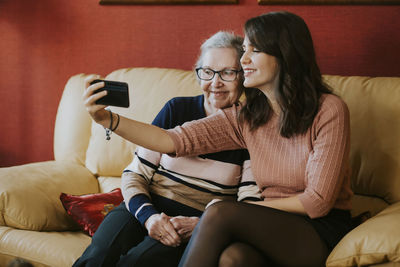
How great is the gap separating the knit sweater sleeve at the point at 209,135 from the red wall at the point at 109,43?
2.52 ft

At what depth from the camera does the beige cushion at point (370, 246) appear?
1309mm

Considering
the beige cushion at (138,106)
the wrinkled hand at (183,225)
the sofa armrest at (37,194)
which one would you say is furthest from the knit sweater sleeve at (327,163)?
the sofa armrest at (37,194)

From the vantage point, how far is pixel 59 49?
288cm

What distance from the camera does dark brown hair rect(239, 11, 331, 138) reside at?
1.58 meters

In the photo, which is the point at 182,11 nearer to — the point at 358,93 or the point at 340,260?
the point at 358,93

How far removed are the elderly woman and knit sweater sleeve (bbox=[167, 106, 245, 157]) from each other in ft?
0.18

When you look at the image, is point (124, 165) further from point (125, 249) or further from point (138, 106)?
point (125, 249)

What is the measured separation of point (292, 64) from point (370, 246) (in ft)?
2.03

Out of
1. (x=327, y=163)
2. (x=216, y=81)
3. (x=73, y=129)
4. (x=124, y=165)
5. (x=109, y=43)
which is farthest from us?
(x=109, y=43)

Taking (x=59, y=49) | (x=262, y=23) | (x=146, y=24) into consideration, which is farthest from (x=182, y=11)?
(x=262, y=23)

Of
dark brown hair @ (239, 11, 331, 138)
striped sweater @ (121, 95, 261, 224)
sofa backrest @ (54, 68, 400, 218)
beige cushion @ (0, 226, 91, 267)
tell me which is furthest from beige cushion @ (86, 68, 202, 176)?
dark brown hair @ (239, 11, 331, 138)

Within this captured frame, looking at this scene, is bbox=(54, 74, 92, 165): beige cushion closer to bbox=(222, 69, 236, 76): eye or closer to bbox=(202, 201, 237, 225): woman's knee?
bbox=(222, 69, 236, 76): eye

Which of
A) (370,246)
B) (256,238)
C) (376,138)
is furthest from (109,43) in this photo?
(370,246)

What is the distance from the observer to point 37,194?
1975 millimetres
